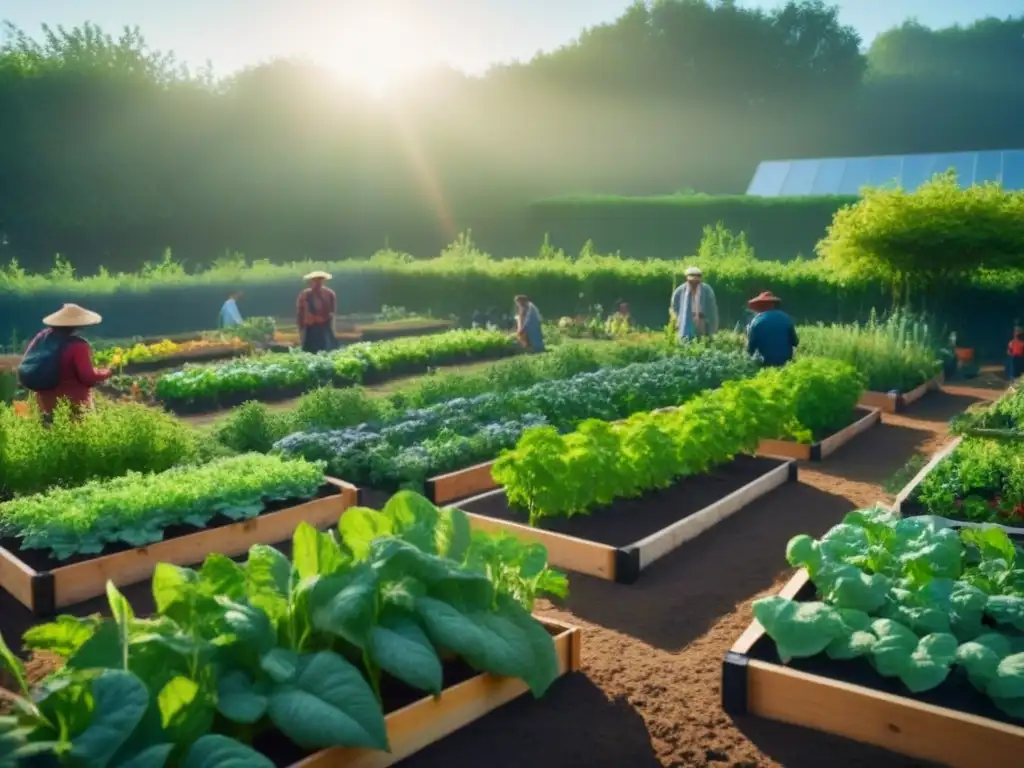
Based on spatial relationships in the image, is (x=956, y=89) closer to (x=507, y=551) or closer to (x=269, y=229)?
(x=269, y=229)

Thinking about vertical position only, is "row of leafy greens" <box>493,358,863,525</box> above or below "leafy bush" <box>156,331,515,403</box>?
above

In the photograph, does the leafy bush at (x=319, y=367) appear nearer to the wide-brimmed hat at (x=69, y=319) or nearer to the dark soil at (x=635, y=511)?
the wide-brimmed hat at (x=69, y=319)

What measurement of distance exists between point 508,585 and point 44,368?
18.8ft

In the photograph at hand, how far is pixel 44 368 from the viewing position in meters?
8.42

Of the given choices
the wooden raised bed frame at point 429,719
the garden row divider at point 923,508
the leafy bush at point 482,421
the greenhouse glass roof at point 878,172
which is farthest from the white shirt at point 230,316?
the greenhouse glass roof at point 878,172

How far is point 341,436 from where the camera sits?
860cm

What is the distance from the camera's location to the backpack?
8422 millimetres

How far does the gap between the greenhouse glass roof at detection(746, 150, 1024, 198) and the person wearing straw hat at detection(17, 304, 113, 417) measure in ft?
→ 68.3

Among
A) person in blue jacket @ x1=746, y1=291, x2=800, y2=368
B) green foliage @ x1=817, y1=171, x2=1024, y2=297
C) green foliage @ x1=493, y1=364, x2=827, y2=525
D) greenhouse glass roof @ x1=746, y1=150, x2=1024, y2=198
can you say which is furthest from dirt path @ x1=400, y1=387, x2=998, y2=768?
greenhouse glass roof @ x1=746, y1=150, x2=1024, y2=198

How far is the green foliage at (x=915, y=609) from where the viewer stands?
4.03 m

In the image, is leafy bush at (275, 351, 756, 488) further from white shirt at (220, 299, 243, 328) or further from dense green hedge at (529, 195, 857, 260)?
dense green hedge at (529, 195, 857, 260)

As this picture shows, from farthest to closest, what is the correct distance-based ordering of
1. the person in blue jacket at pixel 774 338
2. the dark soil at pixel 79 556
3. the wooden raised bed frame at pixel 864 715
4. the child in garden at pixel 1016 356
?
the child in garden at pixel 1016 356 < the person in blue jacket at pixel 774 338 < the dark soil at pixel 79 556 < the wooden raised bed frame at pixel 864 715

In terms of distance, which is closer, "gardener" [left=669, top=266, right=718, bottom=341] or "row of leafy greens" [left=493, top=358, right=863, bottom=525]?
"row of leafy greens" [left=493, top=358, right=863, bottom=525]

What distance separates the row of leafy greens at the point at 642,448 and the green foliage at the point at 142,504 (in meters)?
1.74
